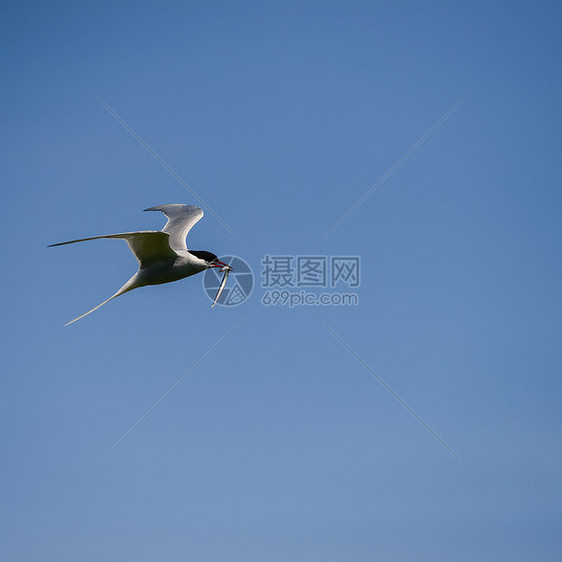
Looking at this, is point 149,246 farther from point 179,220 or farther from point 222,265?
point 179,220

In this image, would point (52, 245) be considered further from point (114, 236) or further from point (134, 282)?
point (134, 282)

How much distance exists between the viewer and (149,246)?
44.1 ft

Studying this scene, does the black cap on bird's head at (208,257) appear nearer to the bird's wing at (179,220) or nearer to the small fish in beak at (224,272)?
the small fish in beak at (224,272)

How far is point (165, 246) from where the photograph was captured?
1352 cm

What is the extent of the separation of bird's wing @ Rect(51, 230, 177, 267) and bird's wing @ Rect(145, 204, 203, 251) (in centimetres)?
116

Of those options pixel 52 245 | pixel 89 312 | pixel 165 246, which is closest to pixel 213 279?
pixel 165 246

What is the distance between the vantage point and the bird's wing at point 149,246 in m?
12.8

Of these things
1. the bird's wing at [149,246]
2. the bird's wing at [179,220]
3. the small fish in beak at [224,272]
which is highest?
the bird's wing at [179,220]

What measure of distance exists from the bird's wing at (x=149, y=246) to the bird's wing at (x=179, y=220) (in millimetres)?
1164

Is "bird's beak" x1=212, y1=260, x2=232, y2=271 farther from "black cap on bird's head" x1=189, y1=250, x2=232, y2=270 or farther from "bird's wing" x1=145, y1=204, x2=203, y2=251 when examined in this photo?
"bird's wing" x1=145, y1=204, x2=203, y2=251

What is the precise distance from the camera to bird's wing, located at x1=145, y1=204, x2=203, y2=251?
602 inches

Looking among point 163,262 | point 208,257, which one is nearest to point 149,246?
point 163,262

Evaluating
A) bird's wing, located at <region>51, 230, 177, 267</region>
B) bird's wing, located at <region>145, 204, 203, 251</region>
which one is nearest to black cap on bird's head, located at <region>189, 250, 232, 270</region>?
bird's wing, located at <region>51, 230, 177, 267</region>

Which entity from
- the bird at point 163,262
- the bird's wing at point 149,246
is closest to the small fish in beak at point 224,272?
the bird at point 163,262
